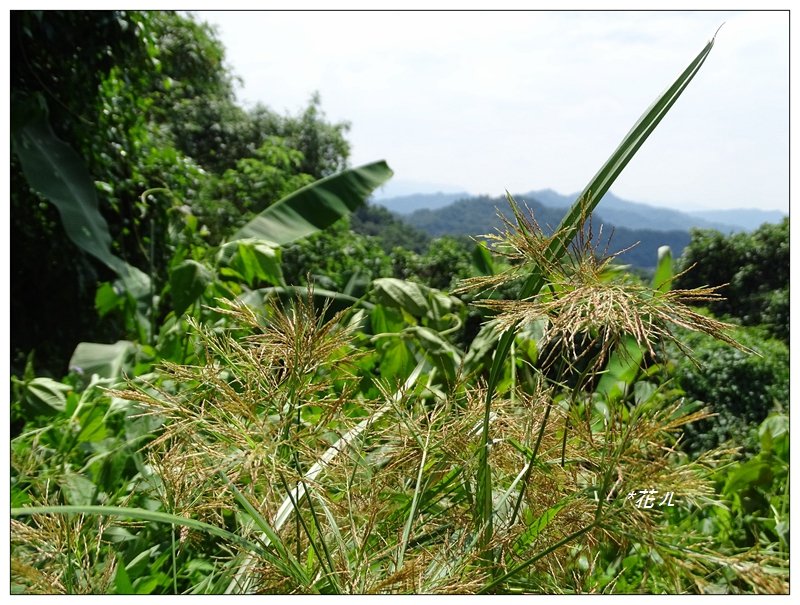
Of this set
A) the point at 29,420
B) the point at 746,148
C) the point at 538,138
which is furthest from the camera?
the point at 538,138

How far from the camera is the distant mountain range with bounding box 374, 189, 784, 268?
0.59 meters

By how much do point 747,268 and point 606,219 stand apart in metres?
6.38

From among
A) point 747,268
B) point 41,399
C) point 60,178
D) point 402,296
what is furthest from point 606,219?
point 747,268

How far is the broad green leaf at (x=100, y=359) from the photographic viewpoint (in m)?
1.83

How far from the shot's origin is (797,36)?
970 millimetres

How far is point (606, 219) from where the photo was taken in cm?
89

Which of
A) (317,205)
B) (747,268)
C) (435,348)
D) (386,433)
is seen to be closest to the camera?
(386,433)

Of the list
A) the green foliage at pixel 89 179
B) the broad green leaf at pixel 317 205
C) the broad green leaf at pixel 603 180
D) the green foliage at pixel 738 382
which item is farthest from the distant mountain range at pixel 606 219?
the green foliage at pixel 89 179

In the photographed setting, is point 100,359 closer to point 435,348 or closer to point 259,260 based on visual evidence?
point 259,260

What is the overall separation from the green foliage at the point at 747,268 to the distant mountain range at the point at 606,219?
20cm

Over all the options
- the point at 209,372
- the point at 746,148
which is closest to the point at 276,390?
the point at 209,372

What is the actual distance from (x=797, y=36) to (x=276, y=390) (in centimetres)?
90

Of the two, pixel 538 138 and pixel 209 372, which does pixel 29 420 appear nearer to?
pixel 209 372

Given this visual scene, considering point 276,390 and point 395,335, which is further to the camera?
point 395,335
